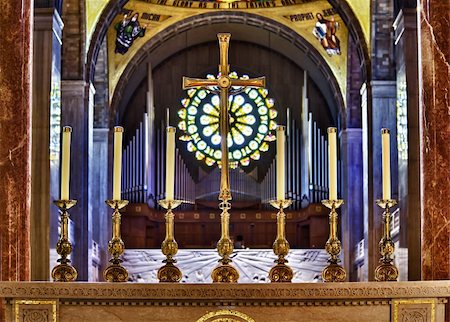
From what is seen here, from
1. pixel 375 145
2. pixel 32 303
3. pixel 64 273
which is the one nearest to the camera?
pixel 32 303

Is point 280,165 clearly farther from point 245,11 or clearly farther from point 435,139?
point 245,11

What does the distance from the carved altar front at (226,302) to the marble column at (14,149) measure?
1.22 metres

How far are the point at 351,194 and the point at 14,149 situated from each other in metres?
13.8

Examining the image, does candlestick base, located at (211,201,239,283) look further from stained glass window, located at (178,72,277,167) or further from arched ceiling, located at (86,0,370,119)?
stained glass window, located at (178,72,277,167)

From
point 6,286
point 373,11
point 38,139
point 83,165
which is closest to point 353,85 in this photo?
point 373,11

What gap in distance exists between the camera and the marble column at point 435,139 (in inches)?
335

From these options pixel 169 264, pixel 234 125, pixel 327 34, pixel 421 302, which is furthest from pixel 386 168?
pixel 234 125

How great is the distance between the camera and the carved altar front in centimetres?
753

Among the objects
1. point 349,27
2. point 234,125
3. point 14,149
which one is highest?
point 349,27

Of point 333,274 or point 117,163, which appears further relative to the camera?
point 117,163

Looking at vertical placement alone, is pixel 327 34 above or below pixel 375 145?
above

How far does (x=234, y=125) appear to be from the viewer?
82.0 feet

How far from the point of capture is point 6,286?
24.5 feet

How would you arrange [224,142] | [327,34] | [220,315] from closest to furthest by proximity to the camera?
[220,315], [224,142], [327,34]
